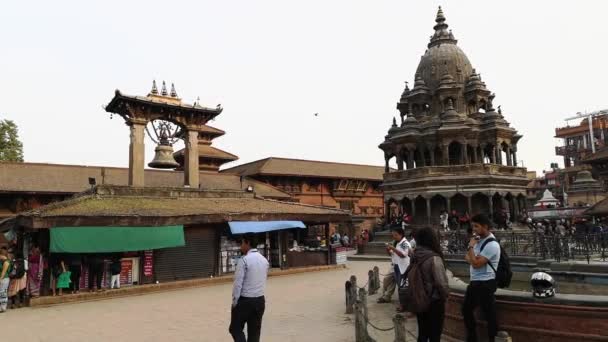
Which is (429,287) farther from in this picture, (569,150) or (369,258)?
(569,150)

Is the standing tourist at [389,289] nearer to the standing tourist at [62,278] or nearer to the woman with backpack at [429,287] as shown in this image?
the woman with backpack at [429,287]

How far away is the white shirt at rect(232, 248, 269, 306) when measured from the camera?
5.86m

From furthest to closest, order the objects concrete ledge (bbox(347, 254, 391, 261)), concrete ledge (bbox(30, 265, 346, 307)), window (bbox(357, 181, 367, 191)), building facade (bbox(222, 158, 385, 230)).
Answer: window (bbox(357, 181, 367, 191)), building facade (bbox(222, 158, 385, 230)), concrete ledge (bbox(347, 254, 391, 261)), concrete ledge (bbox(30, 265, 346, 307))

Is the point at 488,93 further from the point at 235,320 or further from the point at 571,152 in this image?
the point at 571,152

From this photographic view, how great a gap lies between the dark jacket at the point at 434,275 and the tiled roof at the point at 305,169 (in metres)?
33.8

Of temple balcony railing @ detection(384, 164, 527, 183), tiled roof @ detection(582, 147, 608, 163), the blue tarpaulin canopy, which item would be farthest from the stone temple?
the blue tarpaulin canopy

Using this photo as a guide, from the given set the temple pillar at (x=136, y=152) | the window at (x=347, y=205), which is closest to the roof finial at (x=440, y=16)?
the window at (x=347, y=205)

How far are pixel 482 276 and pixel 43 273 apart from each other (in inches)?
537

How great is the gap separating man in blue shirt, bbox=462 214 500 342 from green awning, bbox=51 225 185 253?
12.3 m

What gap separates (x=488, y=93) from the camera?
3372 centimetres

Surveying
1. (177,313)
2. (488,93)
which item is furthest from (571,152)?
(177,313)

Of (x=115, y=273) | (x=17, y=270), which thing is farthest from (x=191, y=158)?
(x=17, y=270)

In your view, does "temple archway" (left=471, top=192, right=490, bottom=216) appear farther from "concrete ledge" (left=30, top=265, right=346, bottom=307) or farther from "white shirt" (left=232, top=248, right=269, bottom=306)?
"white shirt" (left=232, top=248, right=269, bottom=306)

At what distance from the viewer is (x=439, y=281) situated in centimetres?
526
